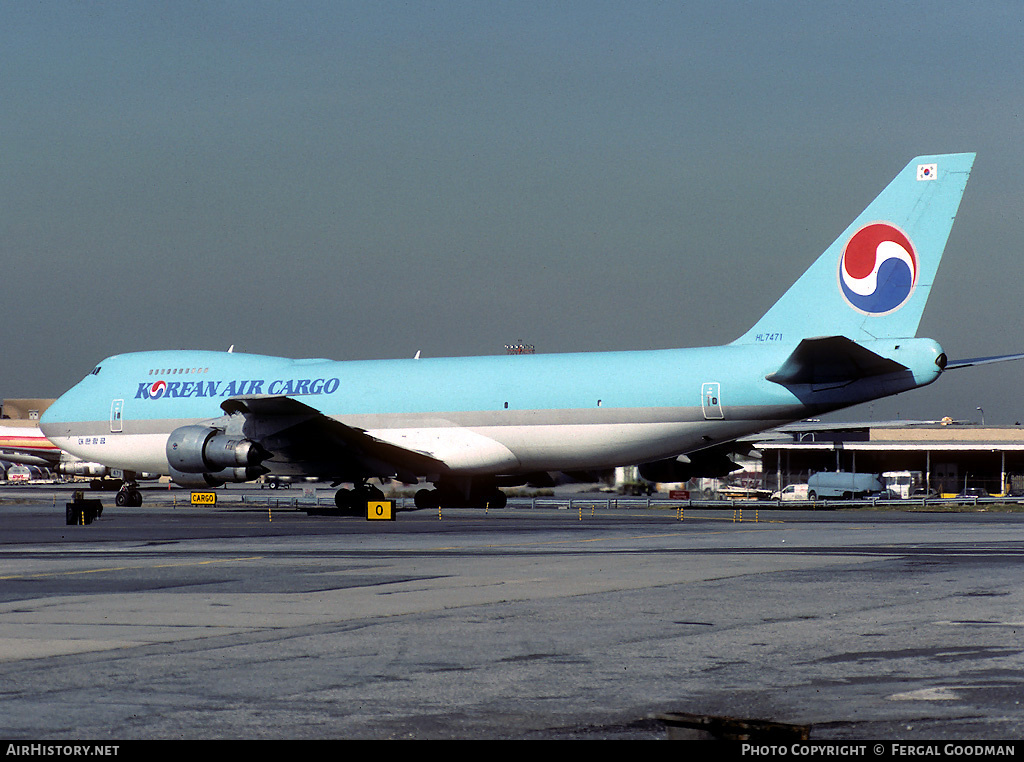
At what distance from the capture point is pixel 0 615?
1277 cm

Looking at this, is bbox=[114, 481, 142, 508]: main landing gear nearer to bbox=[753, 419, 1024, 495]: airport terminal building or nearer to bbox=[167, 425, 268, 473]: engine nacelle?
bbox=[167, 425, 268, 473]: engine nacelle

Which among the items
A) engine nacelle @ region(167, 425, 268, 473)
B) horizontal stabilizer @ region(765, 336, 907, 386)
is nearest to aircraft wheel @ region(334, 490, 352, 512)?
engine nacelle @ region(167, 425, 268, 473)

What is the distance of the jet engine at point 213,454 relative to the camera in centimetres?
3947

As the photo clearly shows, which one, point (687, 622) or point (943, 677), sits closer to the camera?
point (943, 677)

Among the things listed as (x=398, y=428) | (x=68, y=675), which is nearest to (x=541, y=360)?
(x=398, y=428)

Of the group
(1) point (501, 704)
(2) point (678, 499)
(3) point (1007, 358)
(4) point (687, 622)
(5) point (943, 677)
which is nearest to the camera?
(1) point (501, 704)

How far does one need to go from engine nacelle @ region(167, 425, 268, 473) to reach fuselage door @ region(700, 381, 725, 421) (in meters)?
14.4

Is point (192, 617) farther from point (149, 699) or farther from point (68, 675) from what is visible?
point (149, 699)

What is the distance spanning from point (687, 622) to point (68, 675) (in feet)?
19.3

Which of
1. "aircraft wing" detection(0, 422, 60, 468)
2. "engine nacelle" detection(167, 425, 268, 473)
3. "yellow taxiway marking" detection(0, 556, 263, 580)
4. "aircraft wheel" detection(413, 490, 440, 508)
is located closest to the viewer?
"yellow taxiway marking" detection(0, 556, 263, 580)

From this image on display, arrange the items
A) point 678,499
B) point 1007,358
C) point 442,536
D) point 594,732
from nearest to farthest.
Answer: point 594,732 → point 442,536 → point 1007,358 → point 678,499

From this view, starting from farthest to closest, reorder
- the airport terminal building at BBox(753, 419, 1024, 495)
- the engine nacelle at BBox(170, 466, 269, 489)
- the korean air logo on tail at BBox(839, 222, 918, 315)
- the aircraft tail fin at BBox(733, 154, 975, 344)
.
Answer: the airport terminal building at BBox(753, 419, 1024, 495) < the engine nacelle at BBox(170, 466, 269, 489) < the korean air logo on tail at BBox(839, 222, 918, 315) < the aircraft tail fin at BBox(733, 154, 975, 344)

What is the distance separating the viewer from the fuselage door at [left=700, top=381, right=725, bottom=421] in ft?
116

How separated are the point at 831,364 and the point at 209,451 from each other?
785 inches
